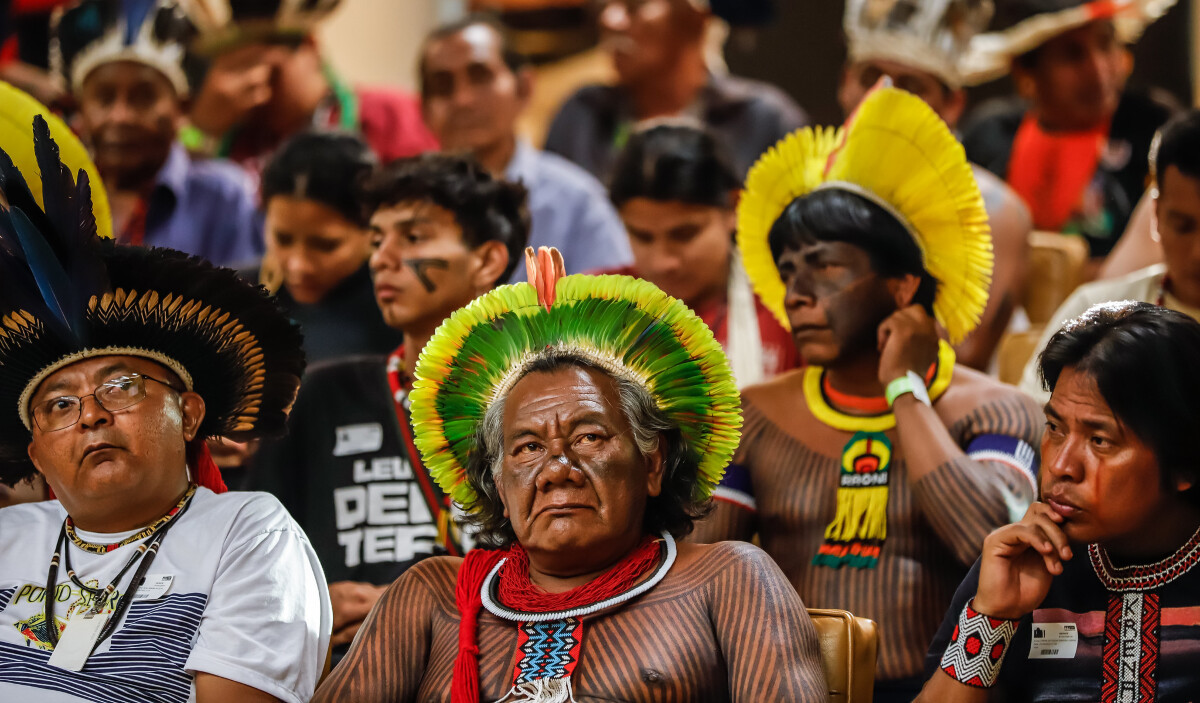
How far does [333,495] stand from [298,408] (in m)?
0.25

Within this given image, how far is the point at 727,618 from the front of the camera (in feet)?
8.24

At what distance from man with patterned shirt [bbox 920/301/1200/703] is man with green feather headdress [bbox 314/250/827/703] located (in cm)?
34

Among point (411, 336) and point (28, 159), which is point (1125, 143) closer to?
point (411, 336)

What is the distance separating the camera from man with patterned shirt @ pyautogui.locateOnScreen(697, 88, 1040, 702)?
317cm

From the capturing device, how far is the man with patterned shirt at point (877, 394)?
3166 mm

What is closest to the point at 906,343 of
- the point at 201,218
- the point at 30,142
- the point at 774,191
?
the point at 774,191

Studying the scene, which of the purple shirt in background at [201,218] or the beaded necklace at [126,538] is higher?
the purple shirt in background at [201,218]

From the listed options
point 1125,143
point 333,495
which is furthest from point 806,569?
point 1125,143

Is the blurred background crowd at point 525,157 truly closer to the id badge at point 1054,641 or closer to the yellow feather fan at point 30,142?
the id badge at point 1054,641

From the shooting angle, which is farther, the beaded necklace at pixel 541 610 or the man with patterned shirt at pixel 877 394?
the man with patterned shirt at pixel 877 394

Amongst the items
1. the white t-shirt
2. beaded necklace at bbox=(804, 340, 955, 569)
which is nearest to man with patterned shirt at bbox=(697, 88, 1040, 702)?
beaded necklace at bbox=(804, 340, 955, 569)

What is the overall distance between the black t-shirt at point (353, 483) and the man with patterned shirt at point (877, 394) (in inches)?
31.4

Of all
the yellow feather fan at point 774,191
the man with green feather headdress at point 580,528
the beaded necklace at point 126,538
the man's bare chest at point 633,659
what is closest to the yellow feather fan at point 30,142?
the beaded necklace at point 126,538

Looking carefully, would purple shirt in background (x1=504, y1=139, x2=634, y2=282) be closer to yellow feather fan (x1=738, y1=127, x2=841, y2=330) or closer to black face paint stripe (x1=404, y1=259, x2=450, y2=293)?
black face paint stripe (x1=404, y1=259, x2=450, y2=293)
